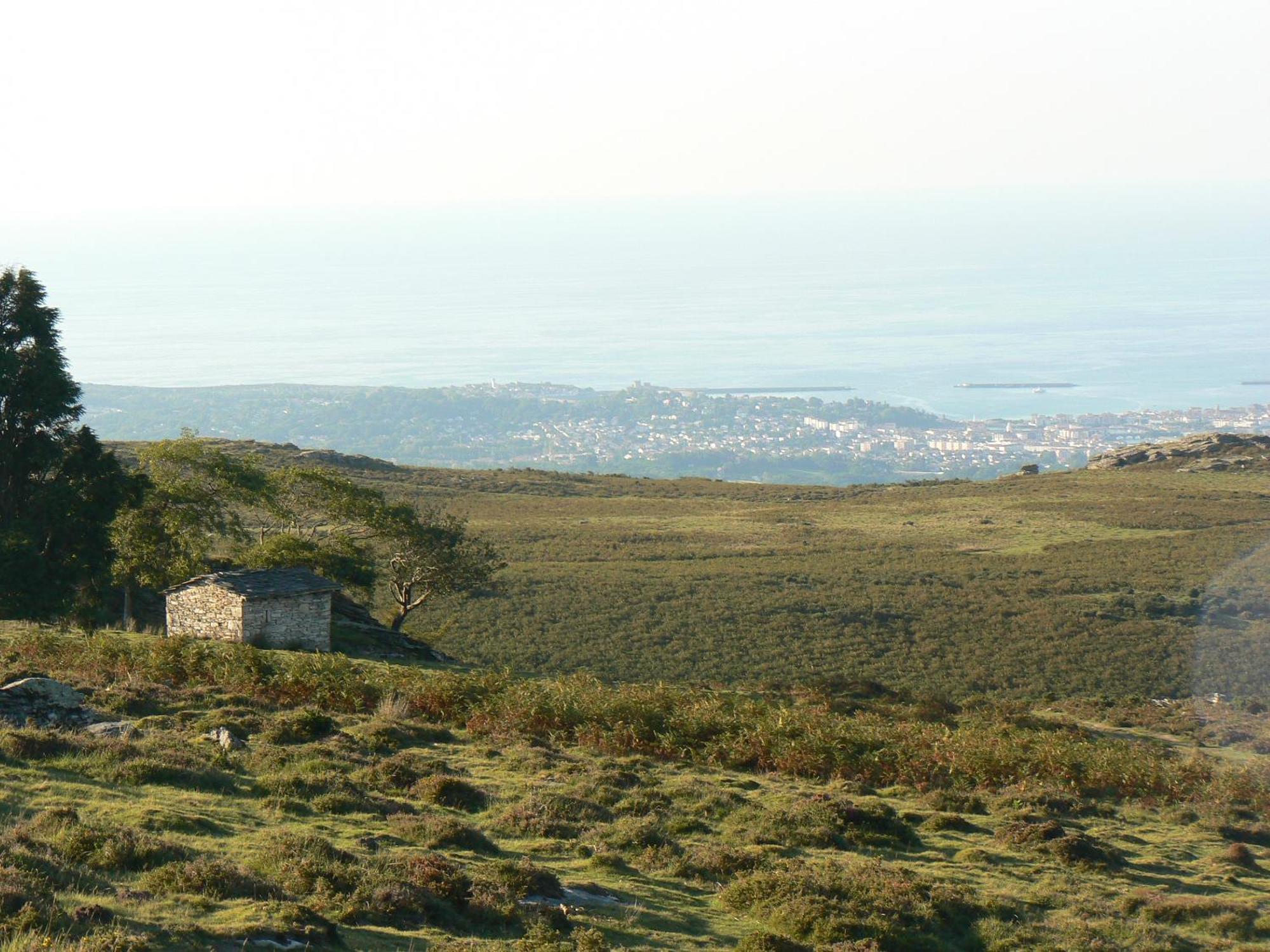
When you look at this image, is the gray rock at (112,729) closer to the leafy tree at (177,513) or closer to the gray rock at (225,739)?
the gray rock at (225,739)

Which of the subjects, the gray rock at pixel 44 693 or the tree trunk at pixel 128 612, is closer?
the gray rock at pixel 44 693

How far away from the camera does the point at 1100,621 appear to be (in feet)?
137

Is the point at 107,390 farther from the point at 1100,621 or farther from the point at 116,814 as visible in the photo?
the point at 116,814

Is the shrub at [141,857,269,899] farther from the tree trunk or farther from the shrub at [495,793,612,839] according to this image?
the tree trunk

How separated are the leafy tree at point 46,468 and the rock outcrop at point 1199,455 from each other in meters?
64.9

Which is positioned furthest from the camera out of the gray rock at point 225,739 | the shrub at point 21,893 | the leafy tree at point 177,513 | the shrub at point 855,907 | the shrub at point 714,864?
the leafy tree at point 177,513

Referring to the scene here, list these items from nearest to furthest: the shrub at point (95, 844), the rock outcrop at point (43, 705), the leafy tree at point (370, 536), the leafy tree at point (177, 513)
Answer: the shrub at point (95, 844)
the rock outcrop at point (43, 705)
the leafy tree at point (177, 513)
the leafy tree at point (370, 536)

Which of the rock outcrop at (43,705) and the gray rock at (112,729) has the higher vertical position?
the rock outcrop at (43,705)

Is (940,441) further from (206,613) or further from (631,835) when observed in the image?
(631,835)

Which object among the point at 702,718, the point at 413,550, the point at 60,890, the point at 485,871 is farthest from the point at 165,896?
the point at 413,550

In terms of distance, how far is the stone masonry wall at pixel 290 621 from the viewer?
26359 millimetres

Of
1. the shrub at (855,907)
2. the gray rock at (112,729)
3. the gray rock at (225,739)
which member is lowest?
the shrub at (855,907)

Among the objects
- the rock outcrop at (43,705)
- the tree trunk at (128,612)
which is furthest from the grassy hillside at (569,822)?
the tree trunk at (128,612)

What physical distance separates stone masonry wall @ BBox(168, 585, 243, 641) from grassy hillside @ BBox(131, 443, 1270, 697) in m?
9.42
